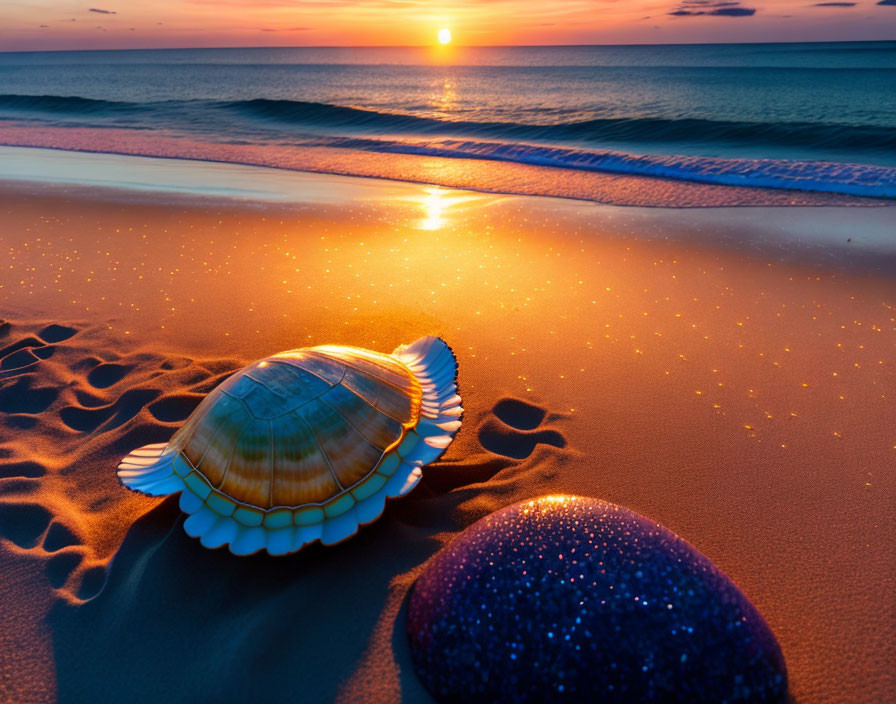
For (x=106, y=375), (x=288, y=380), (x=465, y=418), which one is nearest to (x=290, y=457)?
(x=288, y=380)

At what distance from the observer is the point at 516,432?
10.0ft

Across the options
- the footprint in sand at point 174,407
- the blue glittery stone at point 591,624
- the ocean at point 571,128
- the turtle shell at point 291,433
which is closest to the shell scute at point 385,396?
the turtle shell at point 291,433

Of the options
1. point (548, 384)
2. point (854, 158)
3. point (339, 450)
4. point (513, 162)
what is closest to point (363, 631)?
point (339, 450)

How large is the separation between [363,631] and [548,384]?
1.84m

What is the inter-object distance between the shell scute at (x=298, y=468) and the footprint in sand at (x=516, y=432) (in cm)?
92

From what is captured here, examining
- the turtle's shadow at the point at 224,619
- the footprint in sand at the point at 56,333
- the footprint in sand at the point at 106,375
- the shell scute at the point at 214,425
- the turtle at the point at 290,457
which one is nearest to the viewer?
the turtle's shadow at the point at 224,619

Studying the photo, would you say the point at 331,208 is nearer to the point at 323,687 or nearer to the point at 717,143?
the point at 323,687

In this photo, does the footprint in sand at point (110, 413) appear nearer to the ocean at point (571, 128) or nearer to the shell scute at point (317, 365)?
the shell scute at point (317, 365)

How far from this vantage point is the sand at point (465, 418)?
2.03 m

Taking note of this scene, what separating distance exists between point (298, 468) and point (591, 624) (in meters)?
1.18

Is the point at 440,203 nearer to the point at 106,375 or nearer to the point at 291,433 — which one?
the point at 106,375

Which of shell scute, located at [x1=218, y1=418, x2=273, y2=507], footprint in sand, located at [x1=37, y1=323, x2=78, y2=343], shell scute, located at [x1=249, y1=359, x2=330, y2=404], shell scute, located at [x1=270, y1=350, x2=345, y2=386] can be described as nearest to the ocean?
footprint in sand, located at [x1=37, y1=323, x2=78, y2=343]

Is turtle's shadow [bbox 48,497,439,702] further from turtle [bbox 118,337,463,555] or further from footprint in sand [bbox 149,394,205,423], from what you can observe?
footprint in sand [bbox 149,394,205,423]

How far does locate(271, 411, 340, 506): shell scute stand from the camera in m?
2.29
